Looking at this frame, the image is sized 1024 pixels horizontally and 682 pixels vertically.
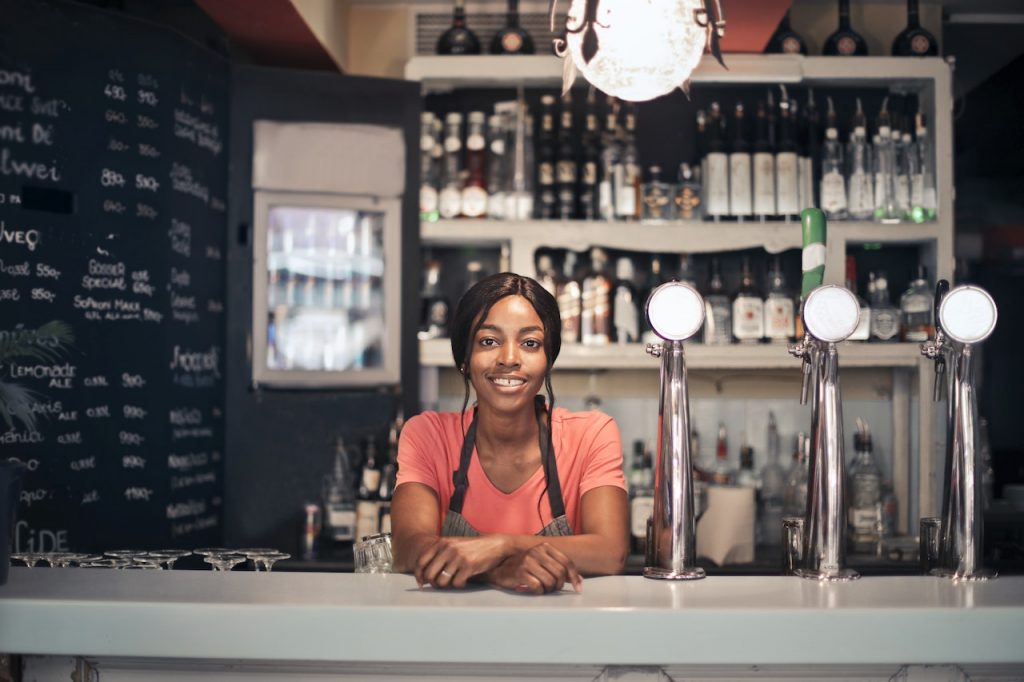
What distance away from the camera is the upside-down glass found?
1.63 metres

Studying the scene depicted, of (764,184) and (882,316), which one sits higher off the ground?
(764,184)

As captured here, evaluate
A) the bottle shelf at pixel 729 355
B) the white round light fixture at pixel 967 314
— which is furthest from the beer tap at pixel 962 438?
the bottle shelf at pixel 729 355

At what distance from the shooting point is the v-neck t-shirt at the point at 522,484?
A: 6.06 feet

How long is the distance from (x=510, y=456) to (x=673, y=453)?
0.49m

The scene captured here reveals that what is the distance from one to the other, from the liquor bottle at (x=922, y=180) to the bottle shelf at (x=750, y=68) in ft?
0.57

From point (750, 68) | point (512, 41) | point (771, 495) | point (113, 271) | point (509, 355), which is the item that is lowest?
point (771, 495)

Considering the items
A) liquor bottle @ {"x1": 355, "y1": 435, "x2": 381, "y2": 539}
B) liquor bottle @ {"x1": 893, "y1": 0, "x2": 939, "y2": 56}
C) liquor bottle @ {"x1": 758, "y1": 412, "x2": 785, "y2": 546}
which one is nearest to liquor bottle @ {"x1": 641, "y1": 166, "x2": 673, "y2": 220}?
liquor bottle @ {"x1": 758, "y1": 412, "x2": 785, "y2": 546}

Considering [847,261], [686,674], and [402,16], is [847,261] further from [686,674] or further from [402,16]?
[686,674]

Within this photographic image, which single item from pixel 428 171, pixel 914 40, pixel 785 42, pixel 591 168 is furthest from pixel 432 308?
pixel 914 40

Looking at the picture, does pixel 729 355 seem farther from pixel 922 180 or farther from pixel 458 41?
pixel 458 41

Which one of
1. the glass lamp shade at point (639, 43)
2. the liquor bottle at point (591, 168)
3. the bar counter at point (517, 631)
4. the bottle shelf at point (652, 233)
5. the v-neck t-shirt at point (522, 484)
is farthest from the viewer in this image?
the liquor bottle at point (591, 168)

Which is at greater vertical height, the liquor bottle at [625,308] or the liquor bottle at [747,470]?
the liquor bottle at [625,308]

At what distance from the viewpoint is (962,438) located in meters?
1.50

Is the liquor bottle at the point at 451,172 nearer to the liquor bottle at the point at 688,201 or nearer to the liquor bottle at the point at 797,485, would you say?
the liquor bottle at the point at 688,201
